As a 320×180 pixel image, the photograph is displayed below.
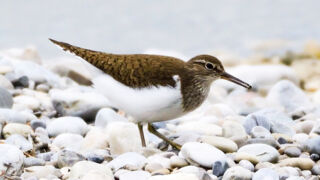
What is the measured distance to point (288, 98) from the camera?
10.2 m

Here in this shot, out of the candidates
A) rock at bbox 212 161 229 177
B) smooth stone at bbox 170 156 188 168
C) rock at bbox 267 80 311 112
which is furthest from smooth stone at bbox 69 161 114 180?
rock at bbox 267 80 311 112

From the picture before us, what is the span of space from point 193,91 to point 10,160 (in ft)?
7.18

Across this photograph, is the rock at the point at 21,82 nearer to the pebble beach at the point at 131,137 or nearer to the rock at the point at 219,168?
the pebble beach at the point at 131,137

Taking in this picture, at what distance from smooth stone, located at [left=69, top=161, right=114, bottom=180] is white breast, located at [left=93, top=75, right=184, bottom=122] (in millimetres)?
1104

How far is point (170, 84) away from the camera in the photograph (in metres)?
7.28

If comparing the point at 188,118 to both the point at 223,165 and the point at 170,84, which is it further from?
the point at 223,165

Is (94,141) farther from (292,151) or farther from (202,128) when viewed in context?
(292,151)

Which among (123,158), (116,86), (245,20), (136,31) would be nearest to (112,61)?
(116,86)

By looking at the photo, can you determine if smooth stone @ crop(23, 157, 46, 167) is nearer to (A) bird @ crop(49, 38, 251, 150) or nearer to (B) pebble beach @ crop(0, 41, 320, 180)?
(B) pebble beach @ crop(0, 41, 320, 180)

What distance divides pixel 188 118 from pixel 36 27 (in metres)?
9.62

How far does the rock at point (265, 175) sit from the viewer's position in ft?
19.8

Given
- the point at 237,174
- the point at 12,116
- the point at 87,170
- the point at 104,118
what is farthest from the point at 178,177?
the point at 12,116

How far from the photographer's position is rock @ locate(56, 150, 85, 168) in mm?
6633

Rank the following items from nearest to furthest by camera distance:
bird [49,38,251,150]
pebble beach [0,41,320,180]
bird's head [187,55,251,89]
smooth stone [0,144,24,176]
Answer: smooth stone [0,144,24,176] → pebble beach [0,41,320,180] → bird [49,38,251,150] → bird's head [187,55,251,89]
